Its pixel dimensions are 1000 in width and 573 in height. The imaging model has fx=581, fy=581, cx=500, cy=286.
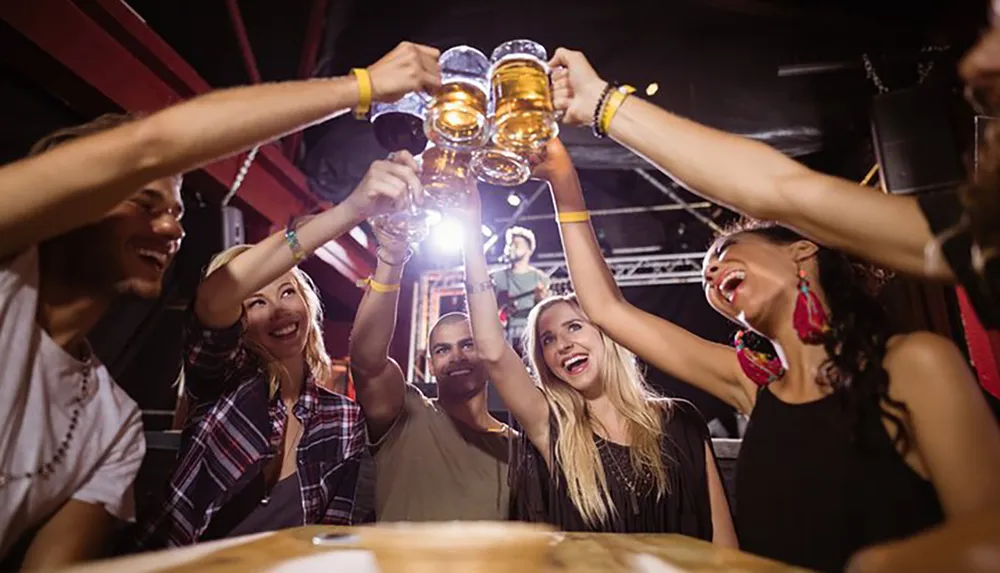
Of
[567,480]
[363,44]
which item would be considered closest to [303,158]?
[363,44]

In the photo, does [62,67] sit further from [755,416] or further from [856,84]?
[856,84]

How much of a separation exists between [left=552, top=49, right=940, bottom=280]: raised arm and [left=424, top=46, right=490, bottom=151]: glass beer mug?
201 mm

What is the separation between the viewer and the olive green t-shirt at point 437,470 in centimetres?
189

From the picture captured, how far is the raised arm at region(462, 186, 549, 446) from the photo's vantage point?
1850 millimetres

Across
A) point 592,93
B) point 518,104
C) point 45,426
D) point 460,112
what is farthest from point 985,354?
point 45,426

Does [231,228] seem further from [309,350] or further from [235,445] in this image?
[235,445]

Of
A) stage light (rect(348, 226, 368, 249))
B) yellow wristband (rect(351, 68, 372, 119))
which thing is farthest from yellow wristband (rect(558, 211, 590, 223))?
stage light (rect(348, 226, 368, 249))

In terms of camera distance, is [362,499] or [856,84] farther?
[856,84]

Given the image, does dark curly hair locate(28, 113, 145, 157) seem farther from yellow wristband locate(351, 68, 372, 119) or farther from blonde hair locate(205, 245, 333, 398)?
blonde hair locate(205, 245, 333, 398)

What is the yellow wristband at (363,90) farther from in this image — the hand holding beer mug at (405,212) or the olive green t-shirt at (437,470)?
the olive green t-shirt at (437,470)

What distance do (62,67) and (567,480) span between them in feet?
8.80

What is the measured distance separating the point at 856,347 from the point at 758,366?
30 cm

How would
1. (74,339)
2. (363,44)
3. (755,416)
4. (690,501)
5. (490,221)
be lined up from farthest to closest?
(490,221) < (363,44) < (690,501) < (755,416) < (74,339)

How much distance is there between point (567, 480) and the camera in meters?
1.69
